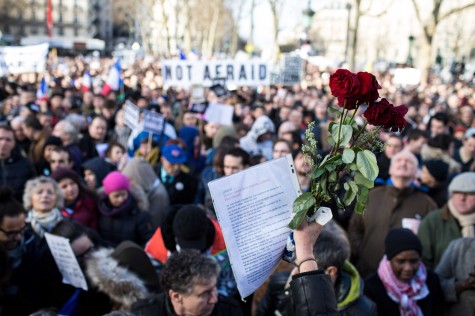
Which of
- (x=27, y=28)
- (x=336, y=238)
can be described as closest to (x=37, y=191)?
(x=336, y=238)

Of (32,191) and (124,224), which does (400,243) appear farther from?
(32,191)

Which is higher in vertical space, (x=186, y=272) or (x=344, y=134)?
(x=344, y=134)

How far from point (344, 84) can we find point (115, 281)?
1.93m

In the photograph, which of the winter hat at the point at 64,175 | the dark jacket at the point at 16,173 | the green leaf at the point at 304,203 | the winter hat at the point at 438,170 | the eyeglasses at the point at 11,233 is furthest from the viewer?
the dark jacket at the point at 16,173

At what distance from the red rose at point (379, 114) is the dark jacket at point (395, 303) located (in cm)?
189

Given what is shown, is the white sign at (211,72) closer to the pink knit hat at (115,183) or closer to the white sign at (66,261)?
the pink knit hat at (115,183)

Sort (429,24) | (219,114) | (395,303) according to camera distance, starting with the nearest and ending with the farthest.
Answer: (395,303) < (219,114) < (429,24)

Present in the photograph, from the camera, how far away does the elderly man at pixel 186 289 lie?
2.75 meters

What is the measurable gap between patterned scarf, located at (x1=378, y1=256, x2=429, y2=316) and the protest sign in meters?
4.47

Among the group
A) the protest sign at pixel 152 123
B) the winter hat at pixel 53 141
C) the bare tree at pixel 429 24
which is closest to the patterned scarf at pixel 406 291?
the winter hat at pixel 53 141

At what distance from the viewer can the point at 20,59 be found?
10625 mm

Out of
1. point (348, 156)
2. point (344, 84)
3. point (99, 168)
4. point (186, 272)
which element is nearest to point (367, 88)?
point (344, 84)

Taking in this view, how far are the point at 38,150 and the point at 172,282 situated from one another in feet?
14.7

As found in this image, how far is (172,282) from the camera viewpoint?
2.77 metres
